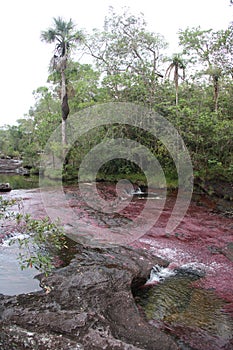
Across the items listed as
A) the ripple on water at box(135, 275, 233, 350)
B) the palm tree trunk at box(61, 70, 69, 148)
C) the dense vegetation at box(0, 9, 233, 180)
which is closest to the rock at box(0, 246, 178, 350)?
the ripple on water at box(135, 275, 233, 350)

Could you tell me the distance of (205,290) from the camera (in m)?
6.54

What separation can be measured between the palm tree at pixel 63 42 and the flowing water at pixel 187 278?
13.9 metres

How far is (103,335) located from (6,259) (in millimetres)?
4145

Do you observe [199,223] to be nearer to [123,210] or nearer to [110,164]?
[123,210]

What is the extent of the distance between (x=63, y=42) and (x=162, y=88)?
974cm

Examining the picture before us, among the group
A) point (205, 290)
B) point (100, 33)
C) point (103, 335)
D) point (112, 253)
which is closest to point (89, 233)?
point (112, 253)

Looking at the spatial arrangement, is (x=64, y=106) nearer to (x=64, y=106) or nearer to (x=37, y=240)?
(x=64, y=106)

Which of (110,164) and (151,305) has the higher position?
(110,164)

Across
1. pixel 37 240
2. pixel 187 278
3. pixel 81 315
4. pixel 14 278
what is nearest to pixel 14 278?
pixel 14 278

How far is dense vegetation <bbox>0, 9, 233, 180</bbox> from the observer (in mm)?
18578

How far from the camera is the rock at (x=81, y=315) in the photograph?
414cm

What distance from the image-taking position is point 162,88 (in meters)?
22.4

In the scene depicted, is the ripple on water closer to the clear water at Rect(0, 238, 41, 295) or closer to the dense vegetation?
the clear water at Rect(0, 238, 41, 295)

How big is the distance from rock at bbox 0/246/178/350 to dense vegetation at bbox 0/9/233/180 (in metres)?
12.3
